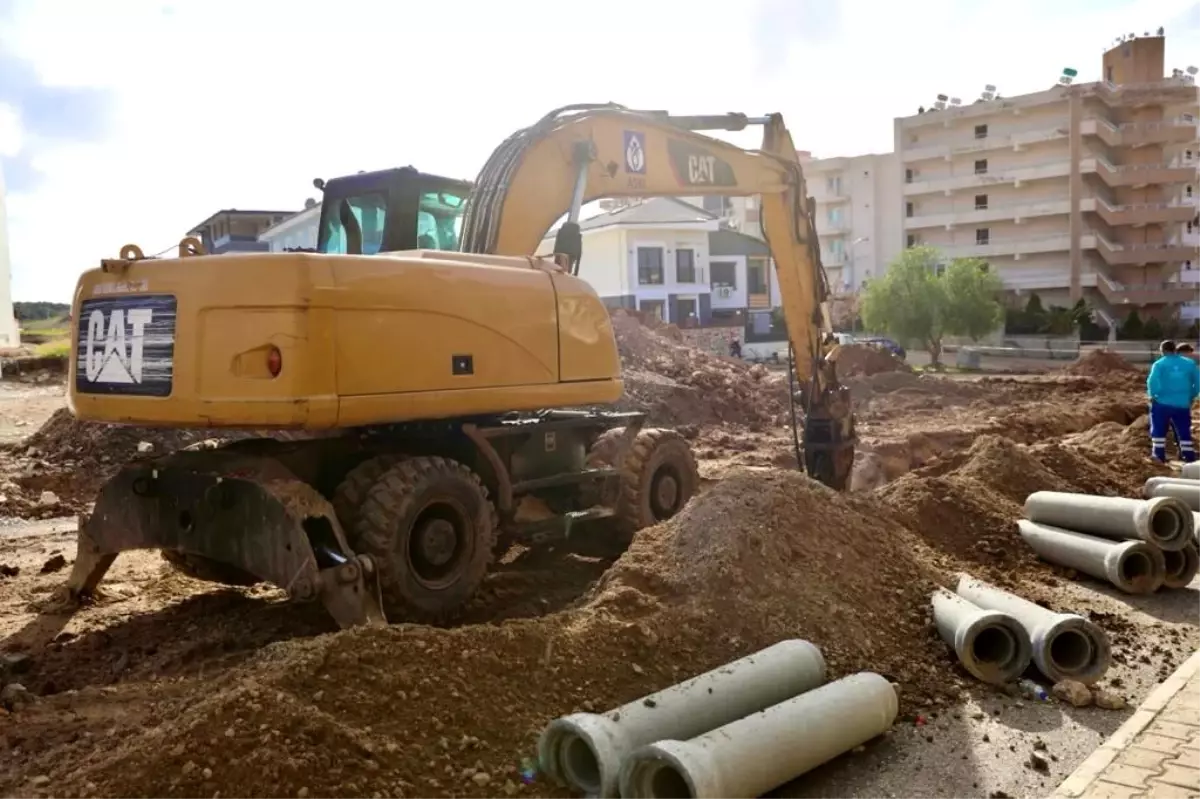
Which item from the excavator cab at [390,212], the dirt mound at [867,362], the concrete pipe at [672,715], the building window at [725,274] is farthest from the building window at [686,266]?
the concrete pipe at [672,715]

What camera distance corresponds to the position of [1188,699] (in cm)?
502

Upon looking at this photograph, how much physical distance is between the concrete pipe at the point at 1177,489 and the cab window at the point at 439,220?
6.51 metres

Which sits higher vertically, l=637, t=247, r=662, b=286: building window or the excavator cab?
l=637, t=247, r=662, b=286: building window

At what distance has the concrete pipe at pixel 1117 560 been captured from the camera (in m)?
7.02

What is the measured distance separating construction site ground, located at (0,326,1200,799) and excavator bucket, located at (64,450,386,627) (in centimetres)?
54

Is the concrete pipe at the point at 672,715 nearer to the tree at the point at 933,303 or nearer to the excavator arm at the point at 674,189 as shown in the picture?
the excavator arm at the point at 674,189

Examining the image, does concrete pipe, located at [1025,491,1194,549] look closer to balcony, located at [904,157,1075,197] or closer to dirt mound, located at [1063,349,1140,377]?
dirt mound, located at [1063,349,1140,377]

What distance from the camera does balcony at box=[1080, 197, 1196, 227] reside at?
55562 millimetres

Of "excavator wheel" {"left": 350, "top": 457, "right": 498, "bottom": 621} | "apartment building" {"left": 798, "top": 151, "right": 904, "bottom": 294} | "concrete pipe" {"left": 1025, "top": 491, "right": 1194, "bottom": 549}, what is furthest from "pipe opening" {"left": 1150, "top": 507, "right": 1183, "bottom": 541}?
"apartment building" {"left": 798, "top": 151, "right": 904, "bottom": 294}

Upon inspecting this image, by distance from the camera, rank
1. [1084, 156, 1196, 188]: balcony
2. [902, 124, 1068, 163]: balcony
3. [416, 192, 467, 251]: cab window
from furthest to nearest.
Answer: [902, 124, 1068, 163]: balcony → [1084, 156, 1196, 188]: balcony → [416, 192, 467, 251]: cab window

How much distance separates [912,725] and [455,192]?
16.3ft

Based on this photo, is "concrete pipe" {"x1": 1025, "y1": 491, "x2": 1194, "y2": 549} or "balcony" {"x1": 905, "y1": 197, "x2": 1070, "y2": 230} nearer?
"concrete pipe" {"x1": 1025, "y1": 491, "x2": 1194, "y2": 549}

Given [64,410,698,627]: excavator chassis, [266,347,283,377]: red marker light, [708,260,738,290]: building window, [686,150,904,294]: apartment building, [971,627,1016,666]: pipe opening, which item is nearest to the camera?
[971,627,1016,666]: pipe opening

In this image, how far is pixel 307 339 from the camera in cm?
557
